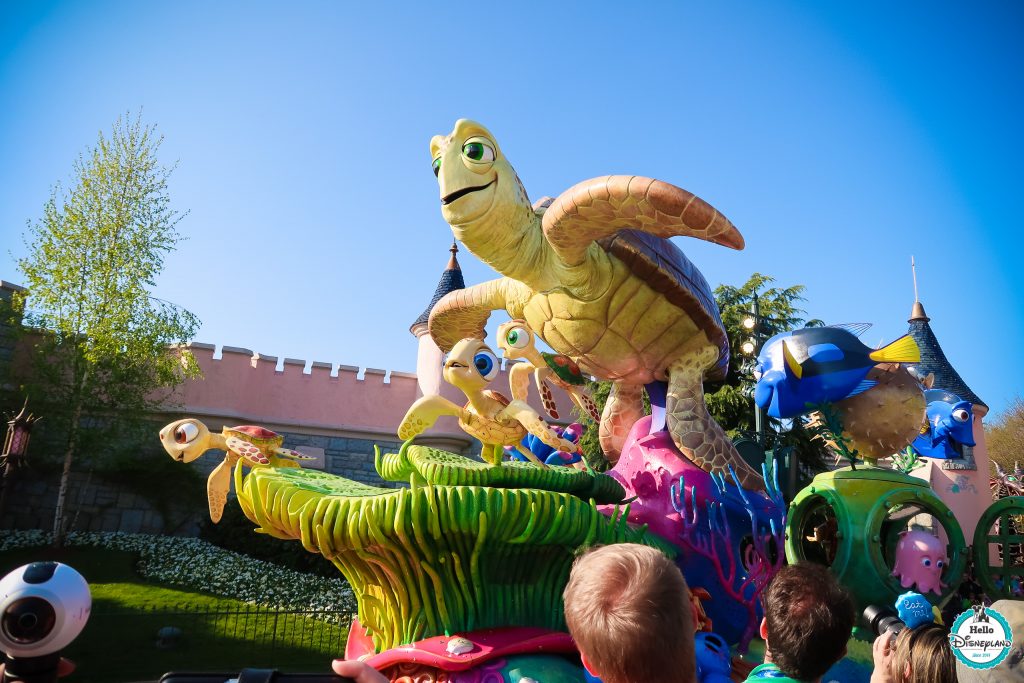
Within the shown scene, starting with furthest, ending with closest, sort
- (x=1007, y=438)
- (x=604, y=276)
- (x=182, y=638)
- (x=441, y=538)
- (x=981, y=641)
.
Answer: (x=1007, y=438), (x=182, y=638), (x=604, y=276), (x=441, y=538), (x=981, y=641)

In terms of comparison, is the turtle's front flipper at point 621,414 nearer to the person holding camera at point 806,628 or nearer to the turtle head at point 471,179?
the turtle head at point 471,179

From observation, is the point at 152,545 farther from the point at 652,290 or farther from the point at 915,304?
Result: the point at 915,304

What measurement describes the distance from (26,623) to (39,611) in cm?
4

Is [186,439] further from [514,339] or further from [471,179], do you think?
[471,179]

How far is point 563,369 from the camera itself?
6.55 m

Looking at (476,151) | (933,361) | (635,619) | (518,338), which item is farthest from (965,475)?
(635,619)

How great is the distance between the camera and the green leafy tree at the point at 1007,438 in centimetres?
2694

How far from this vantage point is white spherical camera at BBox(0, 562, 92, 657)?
1.79m

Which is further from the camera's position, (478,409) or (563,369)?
(563,369)

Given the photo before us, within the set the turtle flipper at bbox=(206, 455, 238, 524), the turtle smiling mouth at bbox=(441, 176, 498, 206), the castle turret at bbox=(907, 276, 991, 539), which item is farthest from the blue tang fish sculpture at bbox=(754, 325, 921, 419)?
the castle turret at bbox=(907, 276, 991, 539)

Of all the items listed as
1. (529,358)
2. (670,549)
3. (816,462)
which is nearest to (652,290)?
(529,358)

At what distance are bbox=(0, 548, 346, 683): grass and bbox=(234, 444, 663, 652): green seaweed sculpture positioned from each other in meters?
5.68

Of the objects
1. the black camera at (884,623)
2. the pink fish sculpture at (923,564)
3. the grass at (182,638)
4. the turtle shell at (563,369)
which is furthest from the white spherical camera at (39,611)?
the grass at (182,638)

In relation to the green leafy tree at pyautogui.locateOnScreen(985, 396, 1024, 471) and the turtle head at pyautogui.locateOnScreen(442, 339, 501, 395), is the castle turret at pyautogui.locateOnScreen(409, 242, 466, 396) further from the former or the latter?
the green leafy tree at pyautogui.locateOnScreen(985, 396, 1024, 471)
